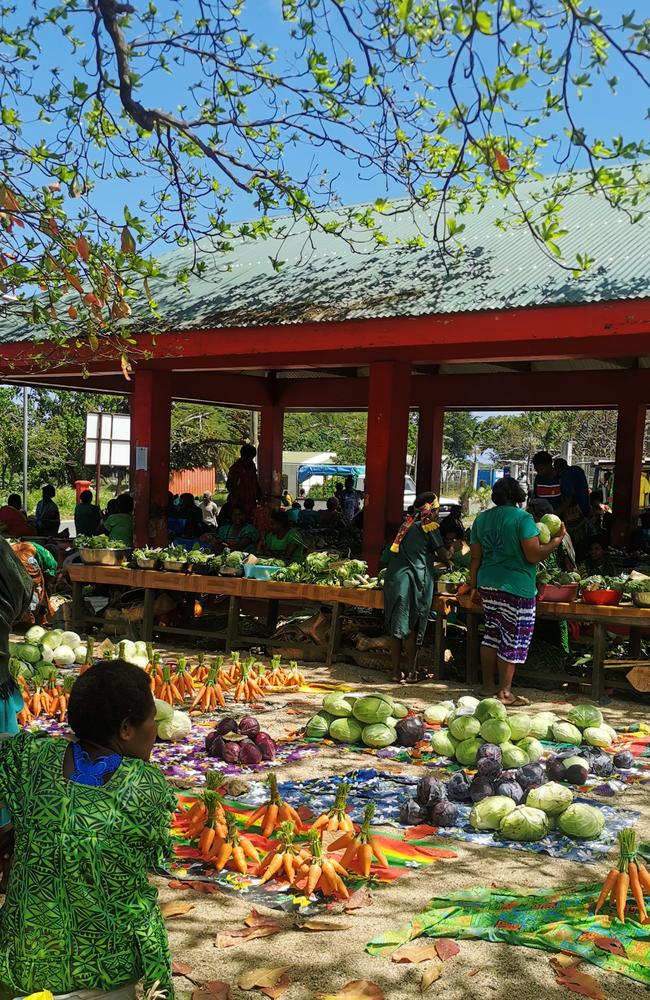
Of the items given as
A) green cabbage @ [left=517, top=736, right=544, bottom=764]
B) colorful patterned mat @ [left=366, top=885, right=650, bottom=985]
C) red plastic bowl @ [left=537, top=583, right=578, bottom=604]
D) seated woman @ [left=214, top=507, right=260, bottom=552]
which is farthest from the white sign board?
colorful patterned mat @ [left=366, top=885, right=650, bottom=985]

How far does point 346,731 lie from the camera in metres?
6.32

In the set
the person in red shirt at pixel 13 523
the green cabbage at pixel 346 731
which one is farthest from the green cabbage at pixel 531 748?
the person in red shirt at pixel 13 523

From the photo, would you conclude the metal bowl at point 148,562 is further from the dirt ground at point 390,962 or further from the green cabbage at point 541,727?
the dirt ground at point 390,962

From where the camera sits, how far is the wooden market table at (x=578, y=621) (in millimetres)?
7746

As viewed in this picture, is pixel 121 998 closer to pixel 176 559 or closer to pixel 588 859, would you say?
pixel 588 859

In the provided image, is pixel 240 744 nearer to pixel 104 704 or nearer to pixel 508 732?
pixel 508 732

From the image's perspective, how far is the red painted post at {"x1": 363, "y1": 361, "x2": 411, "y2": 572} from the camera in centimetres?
1000

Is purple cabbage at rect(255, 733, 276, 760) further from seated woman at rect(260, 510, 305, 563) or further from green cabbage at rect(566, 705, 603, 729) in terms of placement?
seated woman at rect(260, 510, 305, 563)

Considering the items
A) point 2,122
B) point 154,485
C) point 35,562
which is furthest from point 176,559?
point 2,122

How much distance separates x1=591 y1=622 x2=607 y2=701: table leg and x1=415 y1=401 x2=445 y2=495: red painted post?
27.7ft

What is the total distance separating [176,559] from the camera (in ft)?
32.1

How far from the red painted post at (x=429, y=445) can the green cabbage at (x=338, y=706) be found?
9.88 metres

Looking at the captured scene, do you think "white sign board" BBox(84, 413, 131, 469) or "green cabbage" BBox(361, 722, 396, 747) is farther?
"white sign board" BBox(84, 413, 131, 469)

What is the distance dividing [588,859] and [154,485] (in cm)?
836
